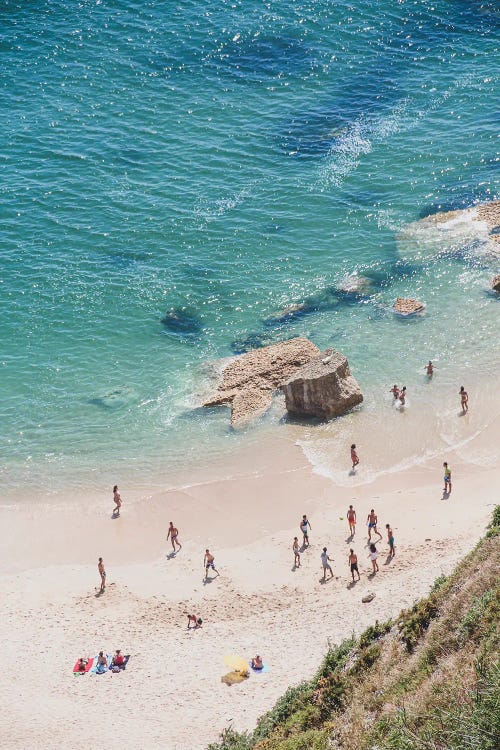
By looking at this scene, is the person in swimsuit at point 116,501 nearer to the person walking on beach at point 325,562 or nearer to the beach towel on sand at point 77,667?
the beach towel on sand at point 77,667

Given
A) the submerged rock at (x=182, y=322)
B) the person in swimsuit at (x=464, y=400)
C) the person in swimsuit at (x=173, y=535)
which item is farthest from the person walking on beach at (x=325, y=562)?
the submerged rock at (x=182, y=322)

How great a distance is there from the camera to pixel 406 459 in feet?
135

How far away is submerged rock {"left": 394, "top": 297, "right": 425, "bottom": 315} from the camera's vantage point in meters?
49.2

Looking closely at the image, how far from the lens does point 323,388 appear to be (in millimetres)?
42531

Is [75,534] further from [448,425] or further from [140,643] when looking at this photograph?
[448,425]

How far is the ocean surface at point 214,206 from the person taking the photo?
4534 cm

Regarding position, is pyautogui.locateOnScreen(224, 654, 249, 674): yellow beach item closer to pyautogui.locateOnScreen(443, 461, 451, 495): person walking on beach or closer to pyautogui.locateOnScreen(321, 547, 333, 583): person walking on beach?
pyautogui.locateOnScreen(321, 547, 333, 583): person walking on beach

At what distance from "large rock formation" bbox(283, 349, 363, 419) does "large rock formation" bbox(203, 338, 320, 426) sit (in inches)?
46.3

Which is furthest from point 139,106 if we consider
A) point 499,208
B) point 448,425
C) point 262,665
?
point 262,665

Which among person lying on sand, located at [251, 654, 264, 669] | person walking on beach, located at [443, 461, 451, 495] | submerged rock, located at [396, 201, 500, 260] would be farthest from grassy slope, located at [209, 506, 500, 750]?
submerged rock, located at [396, 201, 500, 260]

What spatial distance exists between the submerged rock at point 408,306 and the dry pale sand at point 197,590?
9.66m

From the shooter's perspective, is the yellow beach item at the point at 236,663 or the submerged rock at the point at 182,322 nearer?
the yellow beach item at the point at 236,663

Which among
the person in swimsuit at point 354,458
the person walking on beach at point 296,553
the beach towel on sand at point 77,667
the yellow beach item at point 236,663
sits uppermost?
the person in swimsuit at point 354,458

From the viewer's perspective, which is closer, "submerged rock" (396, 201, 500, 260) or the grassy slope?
the grassy slope
